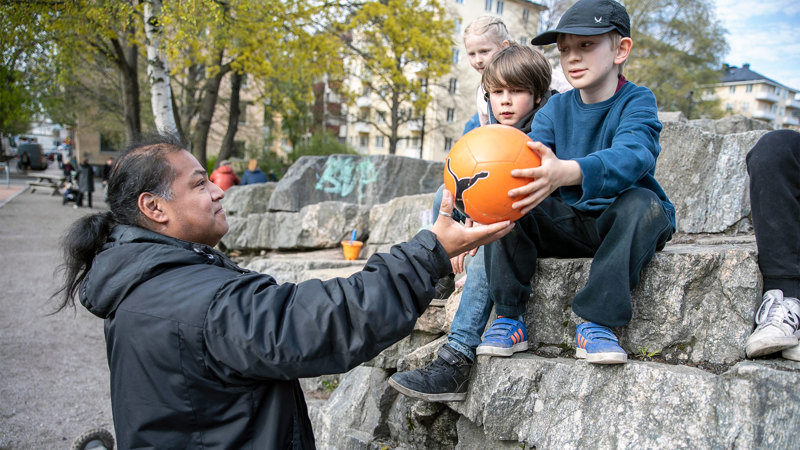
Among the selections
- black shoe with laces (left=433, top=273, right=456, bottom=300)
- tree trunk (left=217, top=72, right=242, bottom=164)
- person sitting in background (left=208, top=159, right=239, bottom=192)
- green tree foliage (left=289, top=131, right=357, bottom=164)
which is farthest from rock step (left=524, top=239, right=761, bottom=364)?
green tree foliage (left=289, top=131, right=357, bottom=164)

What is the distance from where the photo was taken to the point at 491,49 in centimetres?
446

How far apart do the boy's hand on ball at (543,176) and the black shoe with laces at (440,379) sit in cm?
102

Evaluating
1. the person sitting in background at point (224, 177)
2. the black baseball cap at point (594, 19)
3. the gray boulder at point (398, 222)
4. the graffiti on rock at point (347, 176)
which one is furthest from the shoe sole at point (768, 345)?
the person sitting in background at point (224, 177)

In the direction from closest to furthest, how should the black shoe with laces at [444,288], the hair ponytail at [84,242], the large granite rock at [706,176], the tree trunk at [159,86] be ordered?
the hair ponytail at [84,242] < the black shoe with laces at [444,288] < the large granite rock at [706,176] < the tree trunk at [159,86]

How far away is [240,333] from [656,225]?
199cm

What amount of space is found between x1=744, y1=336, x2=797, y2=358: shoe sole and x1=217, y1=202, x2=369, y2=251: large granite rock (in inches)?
254

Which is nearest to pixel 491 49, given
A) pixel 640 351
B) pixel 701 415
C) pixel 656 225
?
pixel 656 225

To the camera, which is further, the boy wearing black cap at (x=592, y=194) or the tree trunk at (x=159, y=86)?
the tree trunk at (x=159, y=86)

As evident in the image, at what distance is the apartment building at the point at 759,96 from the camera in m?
66.1

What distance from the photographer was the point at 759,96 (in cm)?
7206

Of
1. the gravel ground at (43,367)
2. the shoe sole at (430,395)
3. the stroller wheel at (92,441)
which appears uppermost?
the shoe sole at (430,395)

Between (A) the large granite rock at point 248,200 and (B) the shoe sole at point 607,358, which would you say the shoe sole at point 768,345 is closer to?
(B) the shoe sole at point 607,358

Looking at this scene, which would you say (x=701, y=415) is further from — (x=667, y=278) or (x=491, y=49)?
(x=491, y=49)

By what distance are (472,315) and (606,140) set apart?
1.21m
